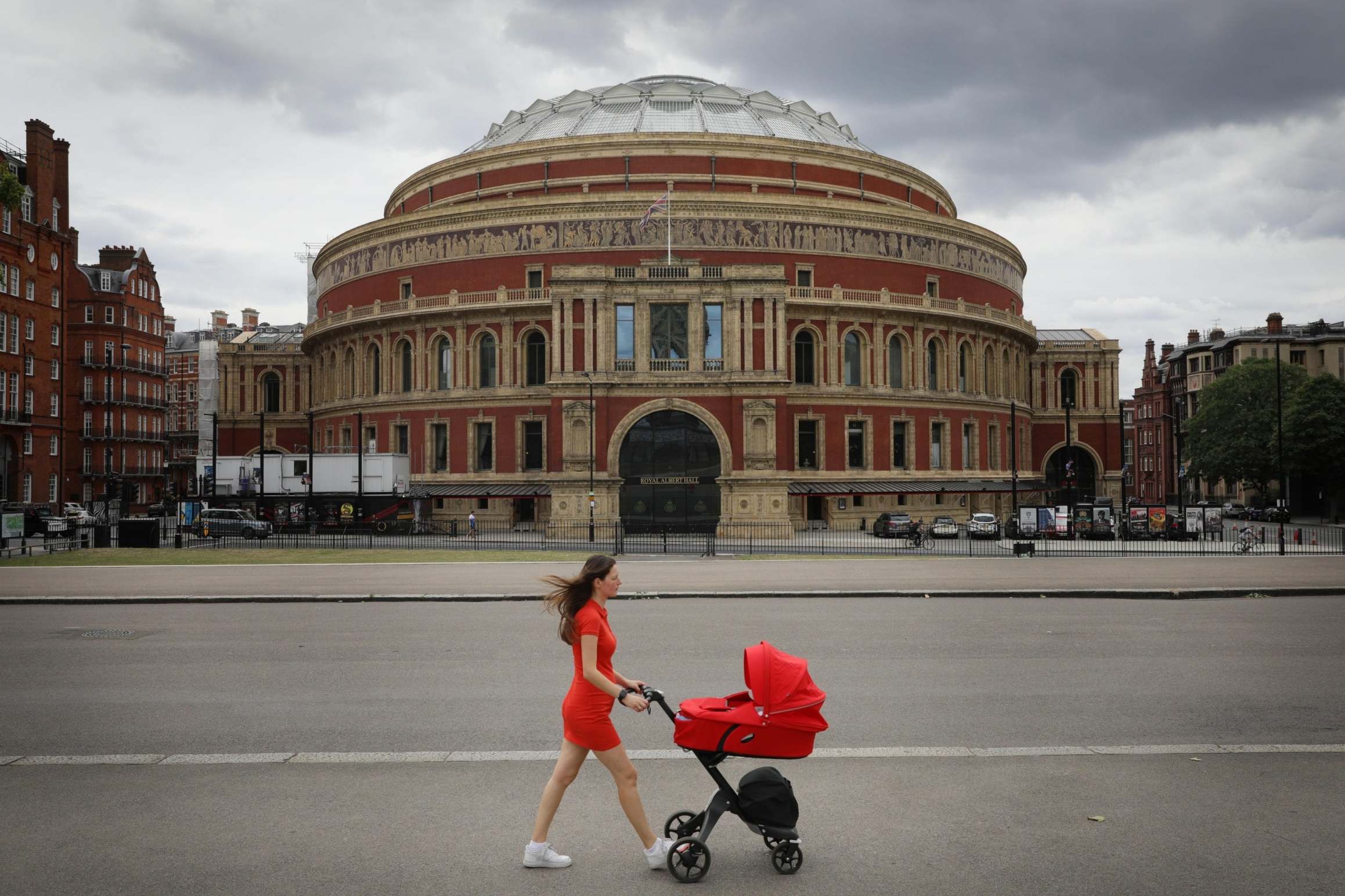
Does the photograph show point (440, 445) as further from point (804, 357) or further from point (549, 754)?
point (549, 754)

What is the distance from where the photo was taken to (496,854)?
654 centimetres

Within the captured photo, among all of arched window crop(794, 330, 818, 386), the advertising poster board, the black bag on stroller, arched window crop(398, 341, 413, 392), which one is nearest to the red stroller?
the black bag on stroller

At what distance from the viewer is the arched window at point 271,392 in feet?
233

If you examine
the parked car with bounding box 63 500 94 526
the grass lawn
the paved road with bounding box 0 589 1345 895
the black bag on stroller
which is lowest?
the paved road with bounding box 0 589 1345 895

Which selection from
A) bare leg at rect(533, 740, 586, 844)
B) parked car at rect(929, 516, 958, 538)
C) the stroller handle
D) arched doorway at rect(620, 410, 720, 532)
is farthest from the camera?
arched doorway at rect(620, 410, 720, 532)

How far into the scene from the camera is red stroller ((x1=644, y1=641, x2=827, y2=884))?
233 inches

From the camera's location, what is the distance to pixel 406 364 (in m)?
57.6

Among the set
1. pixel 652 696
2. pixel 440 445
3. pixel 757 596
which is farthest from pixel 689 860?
pixel 440 445

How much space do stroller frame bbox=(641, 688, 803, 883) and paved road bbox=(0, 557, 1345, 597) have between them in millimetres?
13854

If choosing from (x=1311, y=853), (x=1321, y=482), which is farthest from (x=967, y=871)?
(x=1321, y=482)

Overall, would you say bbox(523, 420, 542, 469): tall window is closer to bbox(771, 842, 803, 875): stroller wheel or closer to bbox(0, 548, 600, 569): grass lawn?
bbox(0, 548, 600, 569): grass lawn

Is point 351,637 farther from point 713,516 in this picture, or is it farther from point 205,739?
point 713,516

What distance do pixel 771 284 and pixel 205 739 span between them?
39.7 metres

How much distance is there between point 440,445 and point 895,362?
25.4 meters
